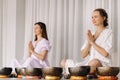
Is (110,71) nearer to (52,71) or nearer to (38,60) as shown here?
(52,71)

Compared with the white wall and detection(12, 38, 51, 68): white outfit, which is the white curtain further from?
detection(12, 38, 51, 68): white outfit

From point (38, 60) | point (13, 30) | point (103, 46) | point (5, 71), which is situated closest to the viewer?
point (5, 71)

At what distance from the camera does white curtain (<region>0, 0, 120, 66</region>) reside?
245 centimetres

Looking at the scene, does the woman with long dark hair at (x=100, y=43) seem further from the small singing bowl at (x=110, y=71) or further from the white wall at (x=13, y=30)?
the white wall at (x=13, y=30)

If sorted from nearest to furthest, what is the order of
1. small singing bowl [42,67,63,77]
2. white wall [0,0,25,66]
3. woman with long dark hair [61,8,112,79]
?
small singing bowl [42,67,63,77]
woman with long dark hair [61,8,112,79]
white wall [0,0,25,66]

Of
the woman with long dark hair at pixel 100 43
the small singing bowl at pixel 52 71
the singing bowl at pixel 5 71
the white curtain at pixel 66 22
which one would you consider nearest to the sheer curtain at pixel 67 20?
the white curtain at pixel 66 22

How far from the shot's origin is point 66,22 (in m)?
2.77

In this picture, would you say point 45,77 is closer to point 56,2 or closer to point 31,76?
point 31,76

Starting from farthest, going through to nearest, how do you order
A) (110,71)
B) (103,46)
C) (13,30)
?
(13,30), (103,46), (110,71)

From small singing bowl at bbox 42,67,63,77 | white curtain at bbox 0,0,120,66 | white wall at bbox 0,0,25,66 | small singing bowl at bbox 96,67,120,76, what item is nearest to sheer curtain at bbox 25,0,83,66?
white curtain at bbox 0,0,120,66

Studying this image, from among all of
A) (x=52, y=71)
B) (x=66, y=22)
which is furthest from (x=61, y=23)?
(x=52, y=71)

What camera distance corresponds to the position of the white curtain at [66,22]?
2.45 m

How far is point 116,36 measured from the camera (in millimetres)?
2408

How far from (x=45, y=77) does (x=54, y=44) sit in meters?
1.67
